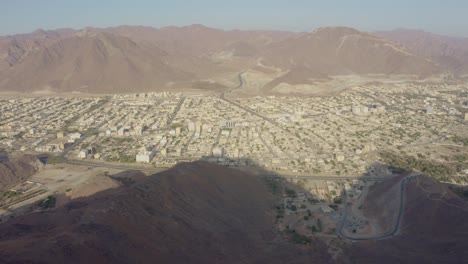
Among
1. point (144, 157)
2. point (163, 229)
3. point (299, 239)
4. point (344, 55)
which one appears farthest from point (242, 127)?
Answer: point (344, 55)

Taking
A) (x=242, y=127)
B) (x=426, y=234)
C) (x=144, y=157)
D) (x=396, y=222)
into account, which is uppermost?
(x=426, y=234)

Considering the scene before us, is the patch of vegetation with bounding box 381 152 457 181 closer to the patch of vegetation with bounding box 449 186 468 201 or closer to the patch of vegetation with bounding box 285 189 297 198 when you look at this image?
the patch of vegetation with bounding box 449 186 468 201

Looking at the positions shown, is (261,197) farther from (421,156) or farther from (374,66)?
(374,66)

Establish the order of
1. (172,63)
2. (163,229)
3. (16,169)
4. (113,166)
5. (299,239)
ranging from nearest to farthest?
(163,229), (299,239), (16,169), (113,166), (172,63)

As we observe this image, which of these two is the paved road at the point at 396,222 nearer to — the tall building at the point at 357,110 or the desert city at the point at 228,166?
the desert city at the point at 228,166

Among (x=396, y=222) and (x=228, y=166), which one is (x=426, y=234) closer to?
(x=396, y=222)

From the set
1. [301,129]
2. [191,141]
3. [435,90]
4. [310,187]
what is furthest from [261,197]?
[435,90]
